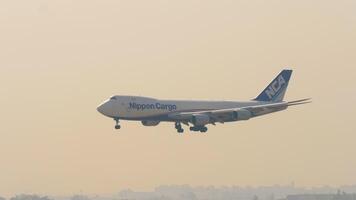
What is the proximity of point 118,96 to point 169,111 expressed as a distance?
30.8ft

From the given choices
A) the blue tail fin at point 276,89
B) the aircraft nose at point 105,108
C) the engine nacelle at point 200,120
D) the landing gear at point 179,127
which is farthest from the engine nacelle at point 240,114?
the aircraft nose at point 105,108

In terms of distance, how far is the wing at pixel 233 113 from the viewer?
162m

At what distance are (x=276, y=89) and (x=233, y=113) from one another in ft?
57.0

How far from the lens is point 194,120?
161875mm

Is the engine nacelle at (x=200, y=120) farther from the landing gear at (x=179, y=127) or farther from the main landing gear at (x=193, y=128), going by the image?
the landing gear at (x=179, y=127)

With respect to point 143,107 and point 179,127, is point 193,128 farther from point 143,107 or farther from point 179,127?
point 143,107

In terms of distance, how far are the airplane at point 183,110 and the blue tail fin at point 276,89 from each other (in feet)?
7.85

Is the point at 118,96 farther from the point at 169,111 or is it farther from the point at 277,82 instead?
the point at 277,82

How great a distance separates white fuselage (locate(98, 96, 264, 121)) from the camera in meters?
157

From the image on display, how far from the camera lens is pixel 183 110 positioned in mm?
164125

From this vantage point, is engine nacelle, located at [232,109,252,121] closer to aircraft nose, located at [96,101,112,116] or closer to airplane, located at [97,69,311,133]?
airplane, located at [97,69,311,133]

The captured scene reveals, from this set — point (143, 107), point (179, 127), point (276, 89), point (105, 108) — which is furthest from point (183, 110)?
point (276, 89)

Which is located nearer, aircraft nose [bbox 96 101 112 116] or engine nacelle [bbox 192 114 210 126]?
aircraft nose [bbox 96 101 112 116]

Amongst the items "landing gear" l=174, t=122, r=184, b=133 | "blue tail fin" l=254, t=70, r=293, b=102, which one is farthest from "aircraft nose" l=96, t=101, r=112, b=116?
"blue tail fin" l=254, t=70, r=293, b=102
